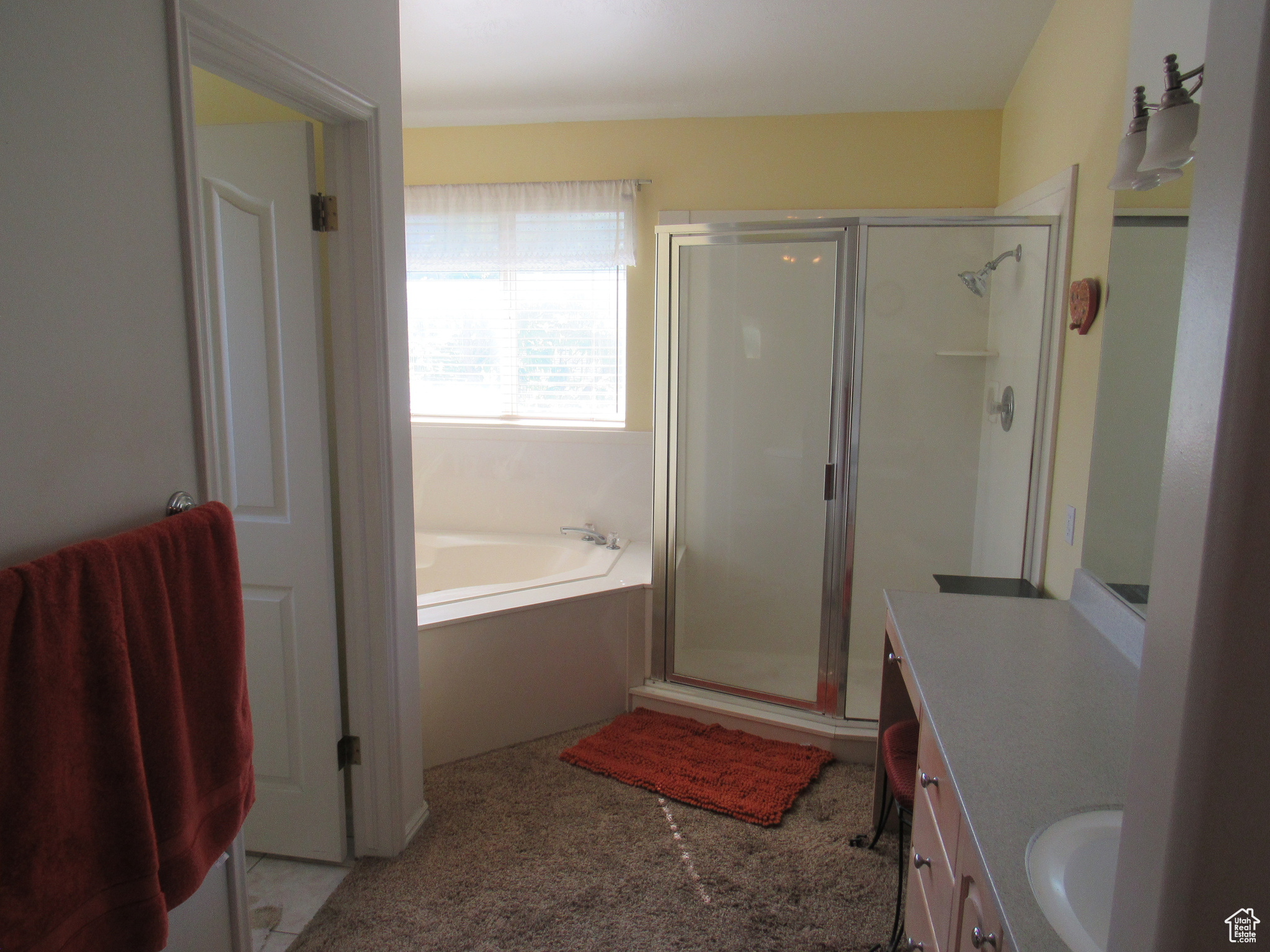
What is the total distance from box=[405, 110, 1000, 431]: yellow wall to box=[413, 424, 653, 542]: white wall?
0.23 m

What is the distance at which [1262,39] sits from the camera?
0.45 metres

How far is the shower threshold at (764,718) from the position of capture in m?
2.79

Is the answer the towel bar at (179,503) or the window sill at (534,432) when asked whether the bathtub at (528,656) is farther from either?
the towel bar at (179,503)

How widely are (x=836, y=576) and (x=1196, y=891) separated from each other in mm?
2410

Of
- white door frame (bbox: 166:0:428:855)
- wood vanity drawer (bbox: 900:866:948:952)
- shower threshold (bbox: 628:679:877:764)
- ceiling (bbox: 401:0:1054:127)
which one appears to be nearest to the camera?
wood vanity drawer (bbox: 900:866:948:952)

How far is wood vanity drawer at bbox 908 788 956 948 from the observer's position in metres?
1.26

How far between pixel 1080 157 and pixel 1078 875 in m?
2.11

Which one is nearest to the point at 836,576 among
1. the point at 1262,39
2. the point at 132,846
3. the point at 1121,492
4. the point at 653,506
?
the point at 653,506

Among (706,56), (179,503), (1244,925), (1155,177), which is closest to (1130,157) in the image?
(1155,177)

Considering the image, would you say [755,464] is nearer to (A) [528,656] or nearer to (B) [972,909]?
(A) [528,656]

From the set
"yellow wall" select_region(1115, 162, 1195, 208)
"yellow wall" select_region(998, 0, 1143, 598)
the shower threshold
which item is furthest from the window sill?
"yellow wall" select_region(1115, 162, 1195, 208)

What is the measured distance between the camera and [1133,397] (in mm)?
1866

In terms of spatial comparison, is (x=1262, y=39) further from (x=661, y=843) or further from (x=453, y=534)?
(x=453, y=534)

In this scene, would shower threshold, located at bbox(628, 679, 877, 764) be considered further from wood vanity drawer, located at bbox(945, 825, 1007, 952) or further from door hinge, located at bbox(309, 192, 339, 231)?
door hinge, located at bbox(309, 192, 339, 231)
